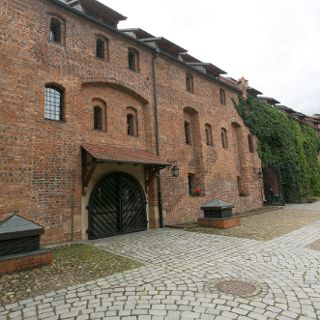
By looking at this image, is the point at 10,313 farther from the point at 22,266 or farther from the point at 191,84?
the point at 191,84

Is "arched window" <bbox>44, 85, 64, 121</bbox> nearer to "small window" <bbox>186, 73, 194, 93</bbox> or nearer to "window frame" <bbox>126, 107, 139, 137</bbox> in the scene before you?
"window frame" <bbox>126, 107, 139, 137</bbox>

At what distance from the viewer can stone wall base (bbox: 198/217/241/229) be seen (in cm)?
1166

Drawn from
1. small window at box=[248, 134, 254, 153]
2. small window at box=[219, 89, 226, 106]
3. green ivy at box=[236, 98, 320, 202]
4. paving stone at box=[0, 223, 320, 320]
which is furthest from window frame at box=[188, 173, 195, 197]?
paving stone at box=[0, 223, 320, 320]

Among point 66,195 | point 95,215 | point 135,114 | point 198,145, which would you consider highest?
point 135,114

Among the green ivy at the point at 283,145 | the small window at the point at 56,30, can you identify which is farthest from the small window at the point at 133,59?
the green ivy at the point at 283,145

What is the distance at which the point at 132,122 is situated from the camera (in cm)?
1336

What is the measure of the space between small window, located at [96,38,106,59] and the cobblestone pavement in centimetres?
859

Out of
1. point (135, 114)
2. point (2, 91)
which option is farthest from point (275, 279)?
point (135, 114)

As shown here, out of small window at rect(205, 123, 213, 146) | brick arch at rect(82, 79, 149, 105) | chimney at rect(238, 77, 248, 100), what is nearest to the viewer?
brick arch at rect(82, 79, 149, 105)

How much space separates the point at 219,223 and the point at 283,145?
14782mm

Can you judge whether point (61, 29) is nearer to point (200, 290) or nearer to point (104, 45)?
point (104, 45)

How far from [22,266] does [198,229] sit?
7138 mm

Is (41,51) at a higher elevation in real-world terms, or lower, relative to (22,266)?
higher

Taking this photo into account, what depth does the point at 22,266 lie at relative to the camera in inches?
247
